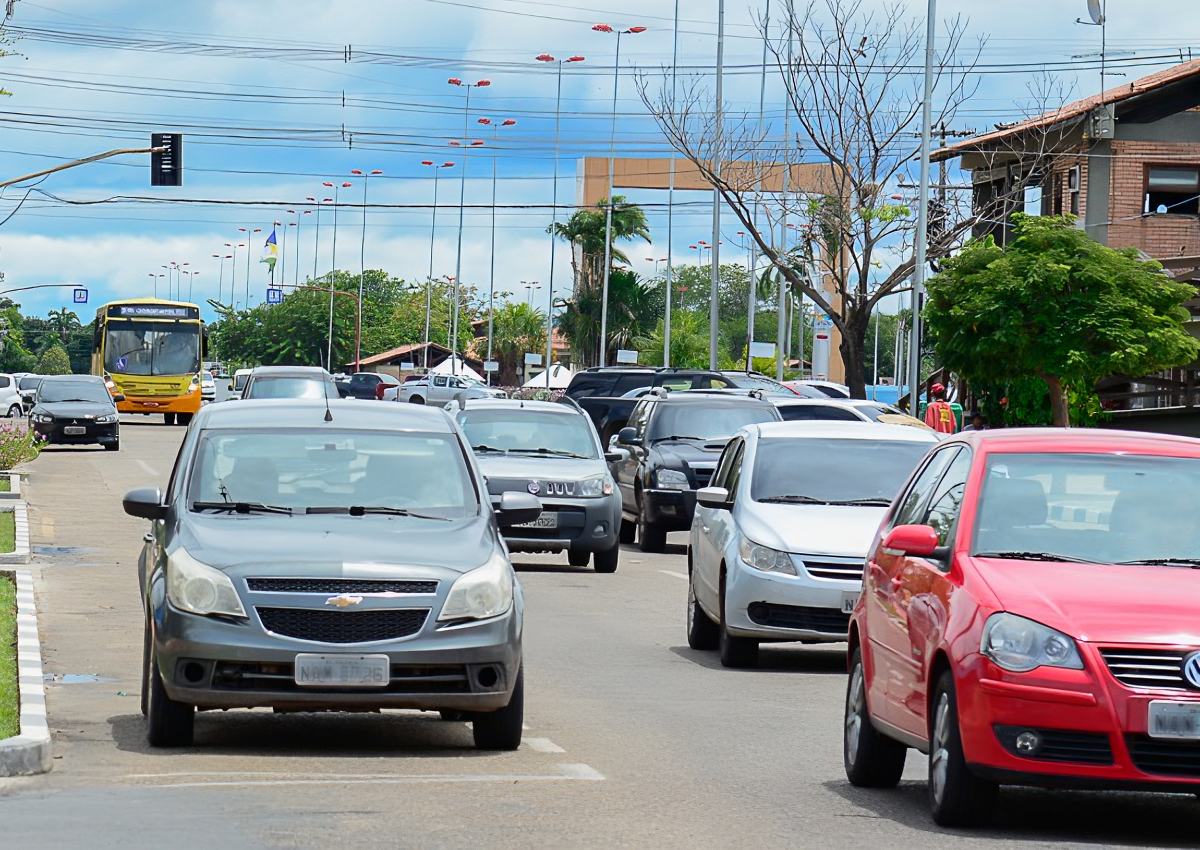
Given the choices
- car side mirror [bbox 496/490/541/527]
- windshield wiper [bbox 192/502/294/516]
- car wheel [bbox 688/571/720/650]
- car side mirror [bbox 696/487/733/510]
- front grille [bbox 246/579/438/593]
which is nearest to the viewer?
front grille [bbox 246/579/438/593]

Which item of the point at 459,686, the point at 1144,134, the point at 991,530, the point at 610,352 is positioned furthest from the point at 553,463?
the point at 610,352

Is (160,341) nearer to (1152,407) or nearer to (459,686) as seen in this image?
(1152,407)

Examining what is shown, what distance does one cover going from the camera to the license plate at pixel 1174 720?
7.75 m

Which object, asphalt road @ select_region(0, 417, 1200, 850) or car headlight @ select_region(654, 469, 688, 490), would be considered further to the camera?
car headlight @ select_region(654, 469, 688, 490)

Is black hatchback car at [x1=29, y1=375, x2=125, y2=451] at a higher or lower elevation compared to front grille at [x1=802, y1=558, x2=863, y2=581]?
lower

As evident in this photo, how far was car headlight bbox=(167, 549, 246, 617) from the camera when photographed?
10055mm

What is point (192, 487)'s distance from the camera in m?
11.1

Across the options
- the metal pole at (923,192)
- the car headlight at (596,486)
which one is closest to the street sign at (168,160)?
the metal pole at (923,192)

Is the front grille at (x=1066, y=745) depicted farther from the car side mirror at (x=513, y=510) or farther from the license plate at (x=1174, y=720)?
the car side mirror at (x=513, y=510)

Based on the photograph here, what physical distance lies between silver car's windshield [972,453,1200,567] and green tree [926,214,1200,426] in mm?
29152

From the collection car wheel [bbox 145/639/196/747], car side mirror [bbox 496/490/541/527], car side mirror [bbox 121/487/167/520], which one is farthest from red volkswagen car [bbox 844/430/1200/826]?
car side mirror [bbox 121/487/167/520]

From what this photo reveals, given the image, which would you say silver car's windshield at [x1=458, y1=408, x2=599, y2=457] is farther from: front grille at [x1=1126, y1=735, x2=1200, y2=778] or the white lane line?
front grille at [x1=1126, y1=735, x2=1200, y2=778]

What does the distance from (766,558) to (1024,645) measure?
270 inches

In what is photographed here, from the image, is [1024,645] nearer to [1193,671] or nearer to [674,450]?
[1193,671]
